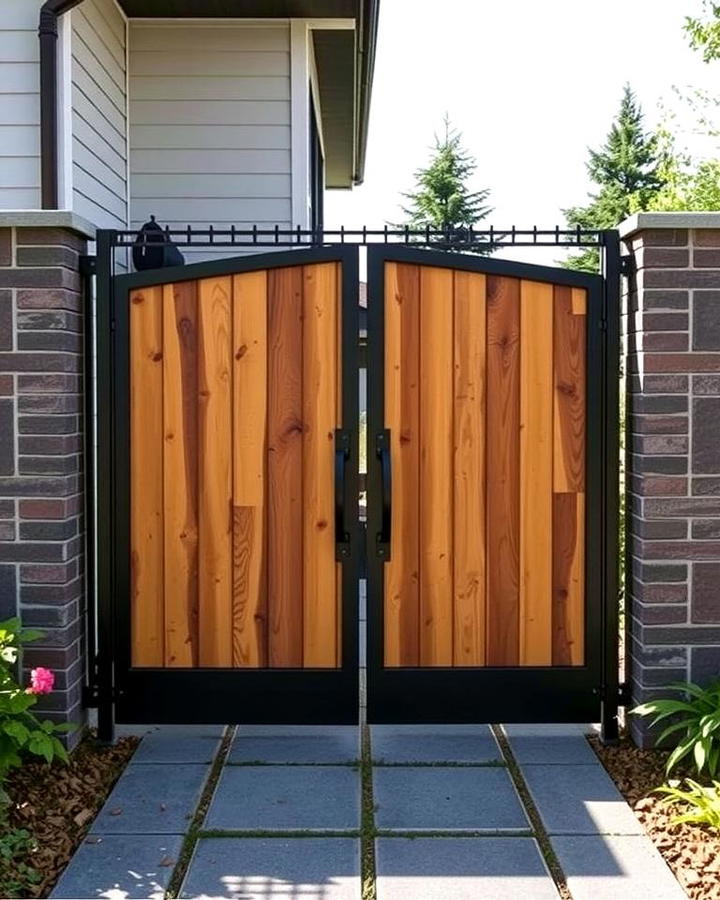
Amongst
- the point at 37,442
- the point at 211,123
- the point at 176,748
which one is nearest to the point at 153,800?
the point at 176,748

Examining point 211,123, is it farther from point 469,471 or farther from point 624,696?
point 624,696

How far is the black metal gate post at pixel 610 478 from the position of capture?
4.18 meters

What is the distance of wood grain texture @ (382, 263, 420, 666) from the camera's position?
4.17m

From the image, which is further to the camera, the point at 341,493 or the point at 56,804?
the point at 341,493

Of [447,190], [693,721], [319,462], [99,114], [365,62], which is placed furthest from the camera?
[447,190]

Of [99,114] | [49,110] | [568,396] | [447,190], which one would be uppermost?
[447,190]

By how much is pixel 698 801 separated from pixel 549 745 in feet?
2.81

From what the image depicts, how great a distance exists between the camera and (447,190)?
103 ft

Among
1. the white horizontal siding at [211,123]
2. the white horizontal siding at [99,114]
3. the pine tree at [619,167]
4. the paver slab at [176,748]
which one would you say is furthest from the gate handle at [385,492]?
the pine tree at [619,167]

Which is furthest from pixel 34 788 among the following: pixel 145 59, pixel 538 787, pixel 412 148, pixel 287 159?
pixel 412 148

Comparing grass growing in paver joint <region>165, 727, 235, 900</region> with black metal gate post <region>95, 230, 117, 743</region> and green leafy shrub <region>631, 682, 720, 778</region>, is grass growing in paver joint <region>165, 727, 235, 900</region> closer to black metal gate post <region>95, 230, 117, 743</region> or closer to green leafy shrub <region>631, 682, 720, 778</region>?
black metal gate post <region>95, 230, 117, 743</region>

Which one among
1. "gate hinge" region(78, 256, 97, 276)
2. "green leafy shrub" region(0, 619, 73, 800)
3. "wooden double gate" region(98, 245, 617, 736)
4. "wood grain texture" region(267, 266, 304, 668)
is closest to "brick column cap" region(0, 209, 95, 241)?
"gate hinge" region(78, 256, 97, 276)

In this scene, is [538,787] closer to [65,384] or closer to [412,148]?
[65,384]

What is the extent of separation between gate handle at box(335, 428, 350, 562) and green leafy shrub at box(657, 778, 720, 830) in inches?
54.6
